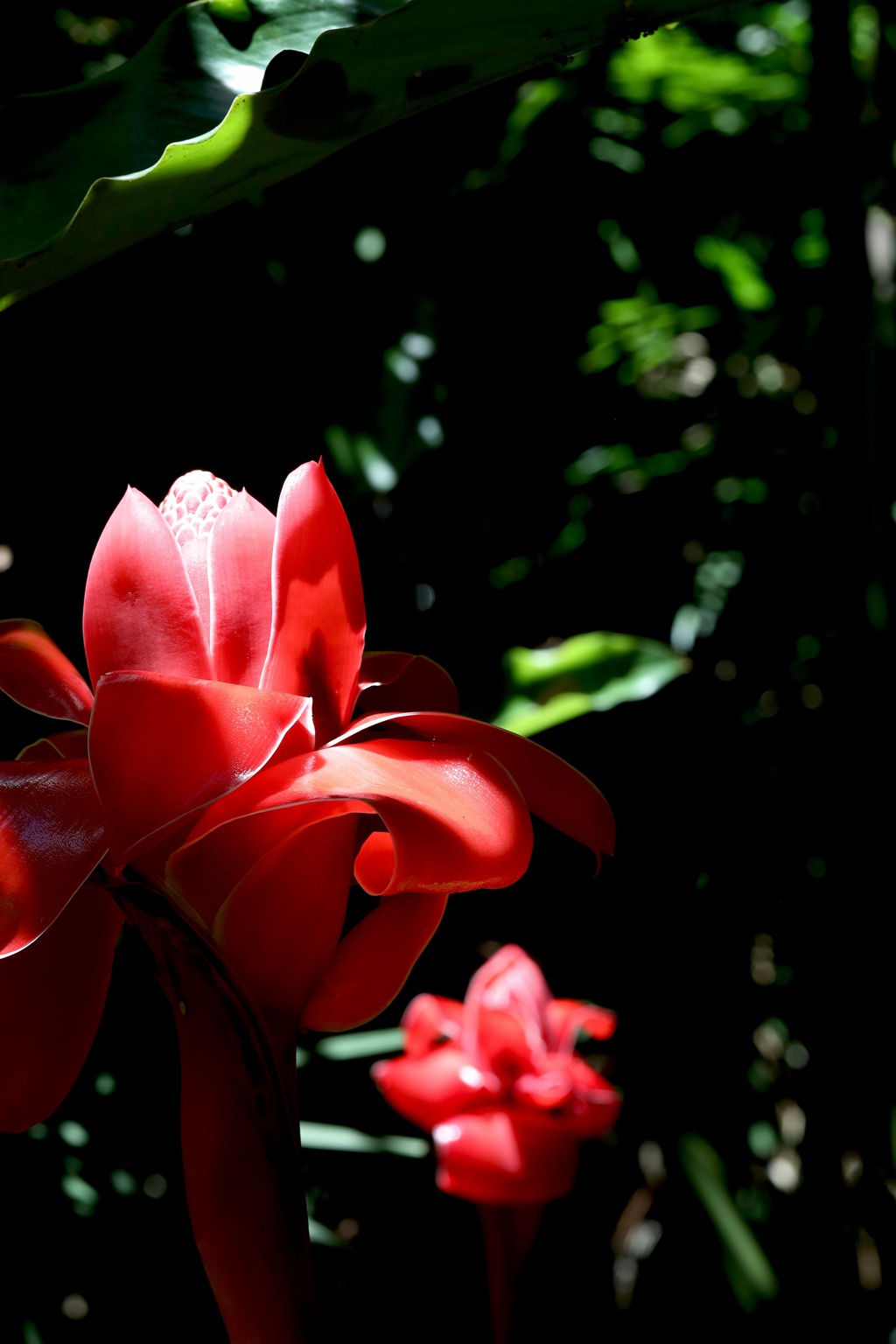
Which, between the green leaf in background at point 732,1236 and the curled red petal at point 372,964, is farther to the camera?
the green leaf in background at point 732,1236

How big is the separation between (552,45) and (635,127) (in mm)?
738

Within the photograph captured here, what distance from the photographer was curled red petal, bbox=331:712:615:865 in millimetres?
232

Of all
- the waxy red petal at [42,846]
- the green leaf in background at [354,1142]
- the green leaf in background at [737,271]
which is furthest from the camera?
the green leaf in background at [737,271]

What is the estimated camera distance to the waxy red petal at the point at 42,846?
0.60ft

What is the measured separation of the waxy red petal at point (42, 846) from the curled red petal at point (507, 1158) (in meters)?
0.21

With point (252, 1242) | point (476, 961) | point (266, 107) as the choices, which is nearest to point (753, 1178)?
point (476, 961)

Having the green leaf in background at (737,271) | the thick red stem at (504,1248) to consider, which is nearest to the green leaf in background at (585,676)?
the thick red stem at (504,1248)

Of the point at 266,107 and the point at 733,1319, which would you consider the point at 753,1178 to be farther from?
the point at 266,107

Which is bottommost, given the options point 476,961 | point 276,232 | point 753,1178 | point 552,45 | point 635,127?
point 753,1178

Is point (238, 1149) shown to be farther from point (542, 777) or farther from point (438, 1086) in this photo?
point (438, 1086)

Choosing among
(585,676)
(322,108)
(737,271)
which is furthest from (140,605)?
(737,271)

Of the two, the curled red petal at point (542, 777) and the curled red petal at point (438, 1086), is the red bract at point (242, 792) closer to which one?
the curled red petal at point (542, 777)

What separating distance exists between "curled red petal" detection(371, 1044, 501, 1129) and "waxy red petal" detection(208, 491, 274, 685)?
9.8 inches

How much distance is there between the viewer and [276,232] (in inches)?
27.5
